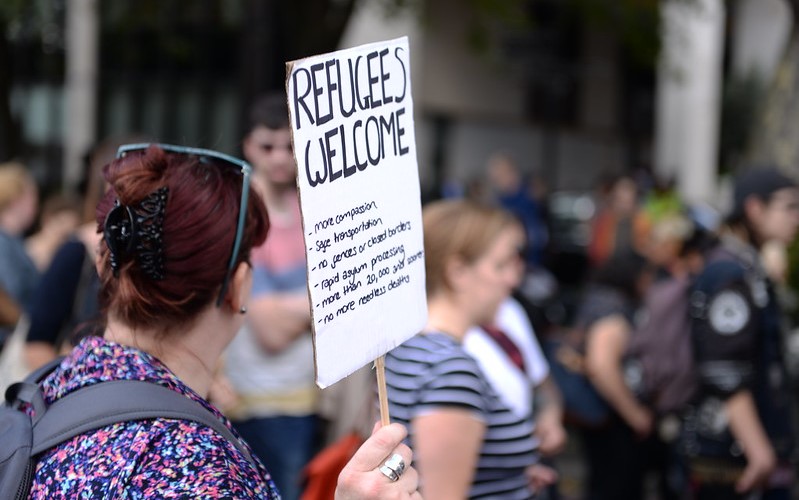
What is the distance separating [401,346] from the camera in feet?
11.0

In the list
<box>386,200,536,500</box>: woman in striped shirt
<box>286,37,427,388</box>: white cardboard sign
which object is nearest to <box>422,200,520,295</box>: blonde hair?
<box>386,200,536,500</box>: woman in striped shirt

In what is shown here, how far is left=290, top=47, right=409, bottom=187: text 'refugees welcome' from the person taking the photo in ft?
6.45

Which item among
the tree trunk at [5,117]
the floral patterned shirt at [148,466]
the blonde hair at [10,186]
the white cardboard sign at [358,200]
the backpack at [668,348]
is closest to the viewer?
the floral patterned shirt at [148,466]

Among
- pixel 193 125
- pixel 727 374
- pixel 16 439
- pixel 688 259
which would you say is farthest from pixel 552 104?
pixel 16 439

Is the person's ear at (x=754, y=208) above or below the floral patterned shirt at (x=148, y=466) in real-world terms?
below

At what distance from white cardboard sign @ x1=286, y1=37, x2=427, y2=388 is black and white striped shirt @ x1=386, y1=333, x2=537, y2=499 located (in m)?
0.83

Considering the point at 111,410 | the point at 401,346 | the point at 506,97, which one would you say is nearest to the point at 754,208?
the point at 401,346

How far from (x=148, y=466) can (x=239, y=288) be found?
1.64 feet

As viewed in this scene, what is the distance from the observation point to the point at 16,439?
190 cm

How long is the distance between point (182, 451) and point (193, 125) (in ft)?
69.9

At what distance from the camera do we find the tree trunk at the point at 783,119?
7.73 meters

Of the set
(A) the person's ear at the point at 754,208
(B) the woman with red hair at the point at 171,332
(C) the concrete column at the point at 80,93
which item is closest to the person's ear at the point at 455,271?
(B) the woman with red hair at the point at 171,332

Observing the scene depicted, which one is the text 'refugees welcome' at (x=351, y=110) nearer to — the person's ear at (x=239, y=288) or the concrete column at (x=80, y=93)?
the person's ear at (x=239, y=288)

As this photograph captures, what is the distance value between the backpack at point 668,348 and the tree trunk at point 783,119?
234 cm
